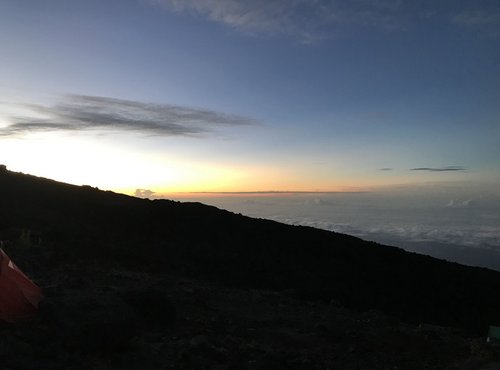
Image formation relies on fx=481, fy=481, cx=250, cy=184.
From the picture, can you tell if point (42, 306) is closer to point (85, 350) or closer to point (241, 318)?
point (85, 350)

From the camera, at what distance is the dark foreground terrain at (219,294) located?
32.4 ft

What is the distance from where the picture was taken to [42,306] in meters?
10.7

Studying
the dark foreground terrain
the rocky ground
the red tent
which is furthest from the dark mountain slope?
the red tent

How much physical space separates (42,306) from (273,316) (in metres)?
6.36

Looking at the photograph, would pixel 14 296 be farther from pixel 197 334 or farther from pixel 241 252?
pixel 241 252

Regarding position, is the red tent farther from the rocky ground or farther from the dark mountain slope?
the dark mountain slope

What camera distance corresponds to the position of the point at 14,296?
10336 mm

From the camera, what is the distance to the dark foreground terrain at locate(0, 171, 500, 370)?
987cm

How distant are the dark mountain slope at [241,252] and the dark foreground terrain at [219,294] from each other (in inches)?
5.3

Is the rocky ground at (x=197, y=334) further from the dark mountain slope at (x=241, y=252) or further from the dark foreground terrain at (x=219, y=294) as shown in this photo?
the dark mountain slope at (x=241, y=252)

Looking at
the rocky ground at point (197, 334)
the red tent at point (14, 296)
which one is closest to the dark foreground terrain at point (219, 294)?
the rocky ground at point (197, 334)

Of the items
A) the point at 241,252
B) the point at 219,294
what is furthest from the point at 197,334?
the point at 241,252

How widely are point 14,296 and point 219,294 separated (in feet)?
22.9

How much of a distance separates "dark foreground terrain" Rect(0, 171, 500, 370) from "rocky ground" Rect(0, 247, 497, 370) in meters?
0.04
